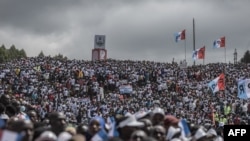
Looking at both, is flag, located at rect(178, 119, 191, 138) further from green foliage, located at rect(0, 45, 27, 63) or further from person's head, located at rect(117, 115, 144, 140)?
green foliage, located at rect(0, 45, 27, 63)

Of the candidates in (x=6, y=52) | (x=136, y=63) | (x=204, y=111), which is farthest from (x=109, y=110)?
(x=6, y=52)

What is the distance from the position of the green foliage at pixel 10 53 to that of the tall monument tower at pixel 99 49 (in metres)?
37.2

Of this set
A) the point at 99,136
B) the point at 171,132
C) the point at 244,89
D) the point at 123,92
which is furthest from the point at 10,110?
the point at 123,92

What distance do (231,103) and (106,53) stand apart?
1292 inches

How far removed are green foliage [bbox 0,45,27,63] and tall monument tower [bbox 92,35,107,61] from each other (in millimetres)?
37235

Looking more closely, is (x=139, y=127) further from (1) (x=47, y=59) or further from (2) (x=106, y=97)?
(1) (x=47, y=59)

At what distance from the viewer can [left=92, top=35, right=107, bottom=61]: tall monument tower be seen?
59769mm

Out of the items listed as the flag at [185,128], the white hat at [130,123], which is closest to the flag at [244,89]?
the flag at [185,128]

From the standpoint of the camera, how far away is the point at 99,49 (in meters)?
61.1

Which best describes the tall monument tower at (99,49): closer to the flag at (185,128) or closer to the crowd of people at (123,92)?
the crowd of people at (123,92)

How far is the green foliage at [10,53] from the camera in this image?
103912 millimetres

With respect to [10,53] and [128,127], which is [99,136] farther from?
[10,53]

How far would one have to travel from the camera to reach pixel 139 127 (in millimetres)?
7227

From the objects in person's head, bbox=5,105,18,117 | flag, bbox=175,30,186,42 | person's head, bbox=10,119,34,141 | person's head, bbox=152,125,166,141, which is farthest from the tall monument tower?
person's head, bbox=10,119,34,141
